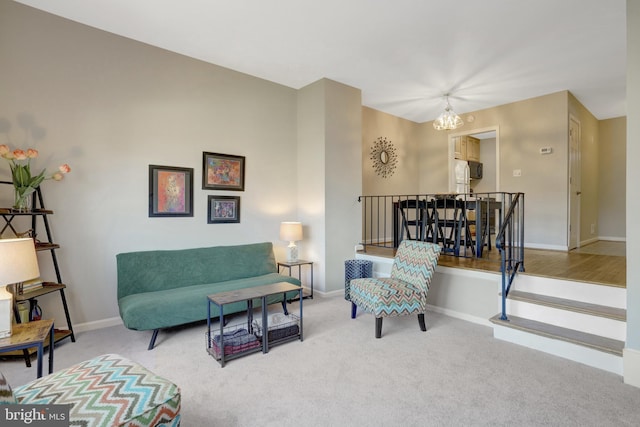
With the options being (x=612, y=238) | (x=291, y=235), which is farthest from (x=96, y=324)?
(x=612, y=238)

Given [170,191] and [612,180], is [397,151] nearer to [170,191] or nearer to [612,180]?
[170,191]

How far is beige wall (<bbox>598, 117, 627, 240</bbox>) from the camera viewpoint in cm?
639

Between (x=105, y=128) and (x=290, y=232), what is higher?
(x=105, y=128)

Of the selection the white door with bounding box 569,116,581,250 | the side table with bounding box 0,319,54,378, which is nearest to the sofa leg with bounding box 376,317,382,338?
the side table with bounding box 0,319,54,378

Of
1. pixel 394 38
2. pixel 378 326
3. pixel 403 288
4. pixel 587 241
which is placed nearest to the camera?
pixel 378 326

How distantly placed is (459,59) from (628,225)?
254 centimetres

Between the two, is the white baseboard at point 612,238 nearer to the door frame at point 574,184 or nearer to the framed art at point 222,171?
the door frame at point 574,184

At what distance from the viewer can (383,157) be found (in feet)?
19.6

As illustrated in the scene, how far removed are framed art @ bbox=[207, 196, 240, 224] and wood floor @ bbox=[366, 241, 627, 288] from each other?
77.4 inches

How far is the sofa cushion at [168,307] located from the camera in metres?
2.67

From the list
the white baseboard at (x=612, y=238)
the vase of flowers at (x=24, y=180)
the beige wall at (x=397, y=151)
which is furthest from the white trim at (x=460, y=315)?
the white baseboard at (x=612, y=238)

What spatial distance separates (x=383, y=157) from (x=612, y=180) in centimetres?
487

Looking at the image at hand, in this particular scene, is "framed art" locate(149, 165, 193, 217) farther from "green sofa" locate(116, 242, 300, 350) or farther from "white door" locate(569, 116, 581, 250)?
"white door" locate(569, 116, 581, 250)

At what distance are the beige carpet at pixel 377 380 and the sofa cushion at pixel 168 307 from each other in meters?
0.22
